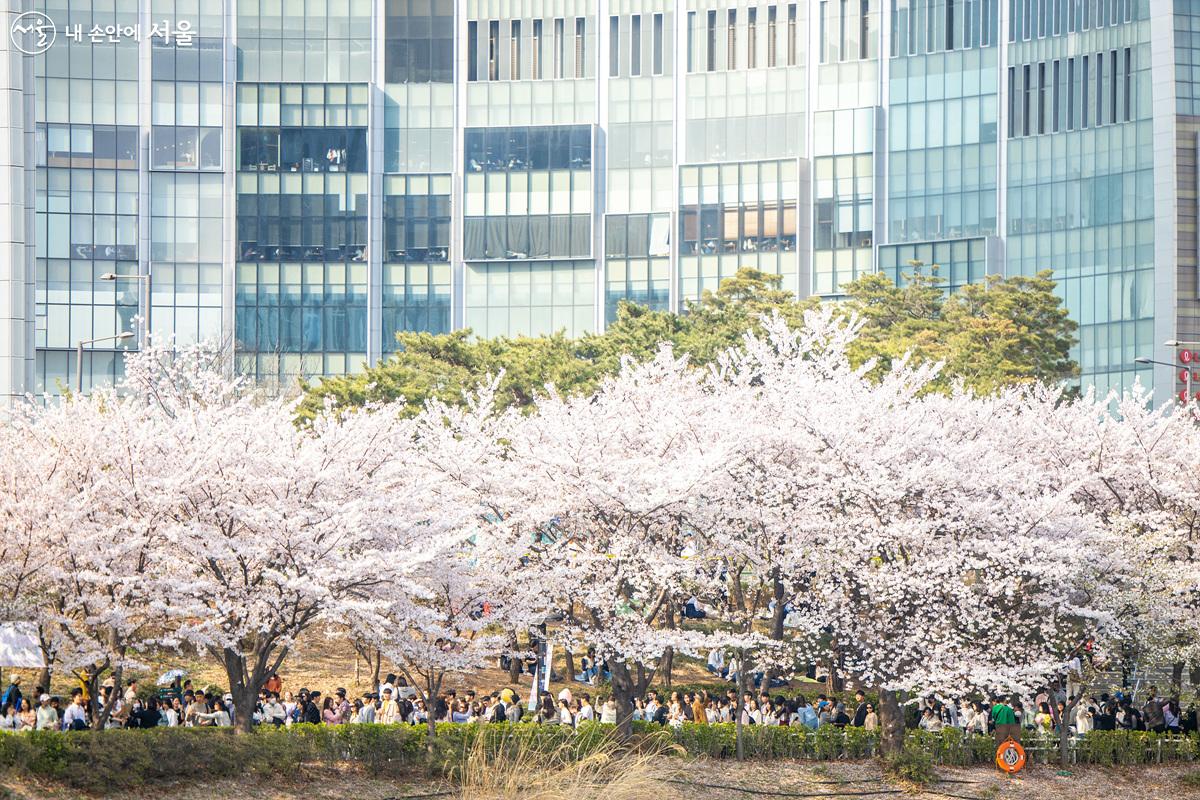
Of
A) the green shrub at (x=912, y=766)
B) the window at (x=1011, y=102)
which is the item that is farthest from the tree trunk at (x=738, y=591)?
the window at (x=1011, y=102)

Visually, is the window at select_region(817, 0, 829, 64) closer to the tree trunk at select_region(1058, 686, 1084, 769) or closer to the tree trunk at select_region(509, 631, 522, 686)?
the tree trunk at select_region(509, 631, 522, 686)

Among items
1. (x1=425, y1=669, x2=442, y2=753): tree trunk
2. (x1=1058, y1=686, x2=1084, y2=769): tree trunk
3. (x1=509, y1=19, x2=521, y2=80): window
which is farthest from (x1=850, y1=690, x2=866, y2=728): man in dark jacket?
(x1=509, y1=19, x2=521, y2=80): window

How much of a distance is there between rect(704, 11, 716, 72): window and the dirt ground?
205 feet

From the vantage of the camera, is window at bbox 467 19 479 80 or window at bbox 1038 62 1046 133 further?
window at bbox 467 19 479 80

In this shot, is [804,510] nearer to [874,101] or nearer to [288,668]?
[288,668]

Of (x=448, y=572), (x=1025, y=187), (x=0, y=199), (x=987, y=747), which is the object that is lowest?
(x=987, y=747)

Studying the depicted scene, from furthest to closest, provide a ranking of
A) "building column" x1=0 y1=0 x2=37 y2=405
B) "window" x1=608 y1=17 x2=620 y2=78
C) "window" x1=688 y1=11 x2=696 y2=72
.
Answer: "window" x1=608 y1=17 x2=620 y2=78
"window" x1=688 y1=11 x2=696 y2=72
"building column" x1=0 y1=0 x2=37 y2=405

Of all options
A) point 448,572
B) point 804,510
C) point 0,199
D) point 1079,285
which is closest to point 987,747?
point 804,510

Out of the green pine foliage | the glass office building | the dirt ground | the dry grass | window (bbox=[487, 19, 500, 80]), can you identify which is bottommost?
the dirt ground

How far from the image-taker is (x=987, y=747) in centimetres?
3453

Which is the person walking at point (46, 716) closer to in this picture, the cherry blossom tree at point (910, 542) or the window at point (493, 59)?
the cherry blossom tree at point (910, 542)

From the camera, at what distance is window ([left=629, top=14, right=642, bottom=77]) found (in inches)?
3659

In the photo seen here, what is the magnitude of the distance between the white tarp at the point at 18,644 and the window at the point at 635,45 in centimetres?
6859

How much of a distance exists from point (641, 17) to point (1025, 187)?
22126 mm
